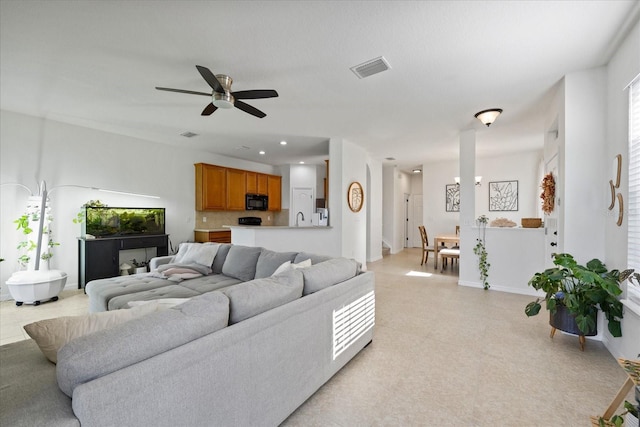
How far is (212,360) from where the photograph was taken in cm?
122

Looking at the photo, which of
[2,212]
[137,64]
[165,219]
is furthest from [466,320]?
[2,212]

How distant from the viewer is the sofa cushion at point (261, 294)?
1.44 metres

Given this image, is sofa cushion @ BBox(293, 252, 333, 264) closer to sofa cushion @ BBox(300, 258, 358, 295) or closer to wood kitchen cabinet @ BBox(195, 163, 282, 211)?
sofa cushion @ BBox(300, 258, 358, 295)

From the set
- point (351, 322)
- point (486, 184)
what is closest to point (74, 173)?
point (351, 322)

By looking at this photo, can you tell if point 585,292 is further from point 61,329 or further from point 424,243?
point 424,243

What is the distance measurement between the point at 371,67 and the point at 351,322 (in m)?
2.38

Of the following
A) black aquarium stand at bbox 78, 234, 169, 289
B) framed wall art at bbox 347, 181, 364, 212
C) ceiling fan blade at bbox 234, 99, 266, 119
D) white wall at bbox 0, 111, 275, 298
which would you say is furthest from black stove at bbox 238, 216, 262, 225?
ceiling fan blade at bbox 234, 99, 266, 119

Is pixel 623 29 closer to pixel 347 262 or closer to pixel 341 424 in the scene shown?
pixel 347 262

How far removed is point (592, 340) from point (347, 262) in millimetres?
2581

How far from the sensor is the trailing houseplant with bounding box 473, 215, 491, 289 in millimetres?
4620

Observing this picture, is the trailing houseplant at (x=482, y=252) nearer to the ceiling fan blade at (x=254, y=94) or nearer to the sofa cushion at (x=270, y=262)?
the sofa cushion at (x=270, y=262)

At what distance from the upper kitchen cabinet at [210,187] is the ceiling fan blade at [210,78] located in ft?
12.8

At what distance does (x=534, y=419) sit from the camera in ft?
5.45

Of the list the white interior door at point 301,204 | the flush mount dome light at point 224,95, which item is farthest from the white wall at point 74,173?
the flush mount dome light at point 224,95
